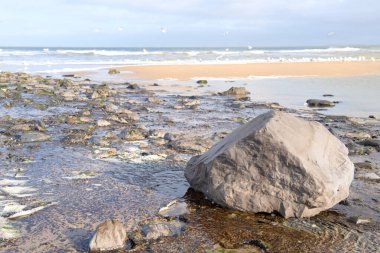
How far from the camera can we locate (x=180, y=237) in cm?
450

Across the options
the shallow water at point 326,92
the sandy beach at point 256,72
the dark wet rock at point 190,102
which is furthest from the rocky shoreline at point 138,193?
the sandy beach at point 256,72

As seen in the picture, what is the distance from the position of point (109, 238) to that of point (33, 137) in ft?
17.7

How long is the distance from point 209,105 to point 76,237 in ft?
36.1

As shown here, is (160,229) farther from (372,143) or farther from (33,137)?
(372,143)

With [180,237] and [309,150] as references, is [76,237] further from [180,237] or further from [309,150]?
[309,150]

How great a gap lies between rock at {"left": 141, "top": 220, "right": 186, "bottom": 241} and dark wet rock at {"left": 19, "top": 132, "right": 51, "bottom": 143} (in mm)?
5001

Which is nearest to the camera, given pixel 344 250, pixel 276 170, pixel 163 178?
pixel 344 250

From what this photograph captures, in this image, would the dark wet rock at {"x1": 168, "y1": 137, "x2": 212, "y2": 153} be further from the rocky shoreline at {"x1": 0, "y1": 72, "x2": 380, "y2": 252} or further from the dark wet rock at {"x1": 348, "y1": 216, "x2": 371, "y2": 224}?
the dark wet rock at {"x1": 348, "y1": 216, "x2": 371, "y2": 224}

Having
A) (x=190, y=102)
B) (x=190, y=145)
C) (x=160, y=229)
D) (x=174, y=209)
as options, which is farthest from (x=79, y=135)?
(x=190, y=102)

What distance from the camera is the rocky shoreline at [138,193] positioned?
4.45m

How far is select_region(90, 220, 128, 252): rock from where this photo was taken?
4176 mm

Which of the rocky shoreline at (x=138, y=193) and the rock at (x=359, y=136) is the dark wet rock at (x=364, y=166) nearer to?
the rocky shoreline at (x=138, y=193)

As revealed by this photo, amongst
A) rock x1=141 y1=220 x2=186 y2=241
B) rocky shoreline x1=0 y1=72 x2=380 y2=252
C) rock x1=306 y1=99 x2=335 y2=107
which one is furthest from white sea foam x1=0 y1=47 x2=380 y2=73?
rock x1=141 y1=220 x2=186 y2=241

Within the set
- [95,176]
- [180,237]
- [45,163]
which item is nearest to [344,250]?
[180,237]
